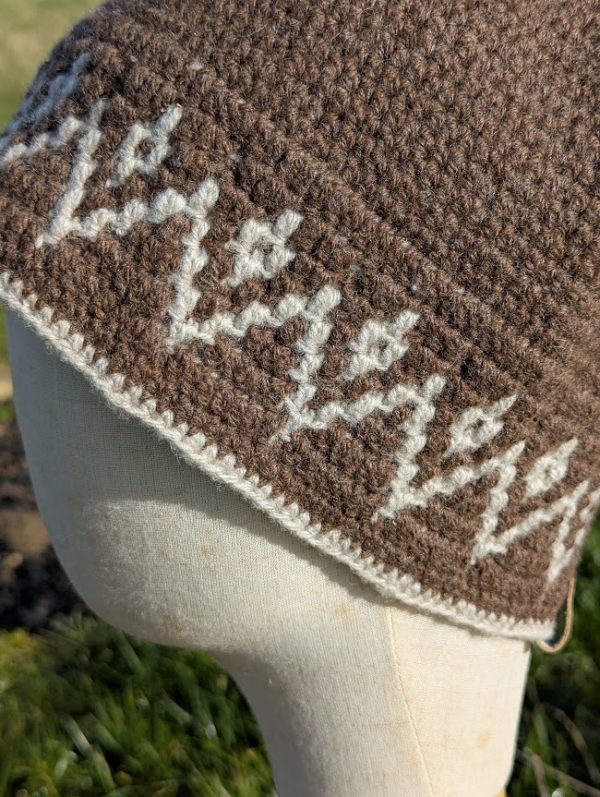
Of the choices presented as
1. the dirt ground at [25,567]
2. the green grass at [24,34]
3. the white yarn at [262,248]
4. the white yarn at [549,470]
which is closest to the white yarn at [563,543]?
the white yarn at [549,470]

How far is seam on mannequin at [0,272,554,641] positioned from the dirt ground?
61.0 inches

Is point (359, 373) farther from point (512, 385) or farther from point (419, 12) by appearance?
point (419, 12)

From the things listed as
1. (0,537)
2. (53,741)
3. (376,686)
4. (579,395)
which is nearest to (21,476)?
(0,537)

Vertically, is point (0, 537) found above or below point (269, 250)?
below

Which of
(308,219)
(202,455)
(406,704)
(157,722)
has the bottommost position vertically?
(157,722)

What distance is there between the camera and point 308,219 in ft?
2.44

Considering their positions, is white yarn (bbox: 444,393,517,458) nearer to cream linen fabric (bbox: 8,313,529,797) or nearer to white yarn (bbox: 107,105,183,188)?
cream linen fabric (bbox: 8,313,529,797)

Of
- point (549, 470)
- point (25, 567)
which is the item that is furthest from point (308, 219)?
point (25, 567)

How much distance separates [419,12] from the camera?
75cm

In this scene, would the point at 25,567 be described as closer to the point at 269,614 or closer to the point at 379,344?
the point at 269,614

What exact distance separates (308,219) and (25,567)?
1.94 meters

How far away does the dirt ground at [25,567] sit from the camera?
2178 mm

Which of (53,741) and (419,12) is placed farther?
(53,741)

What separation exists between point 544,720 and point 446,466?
3.95ft
